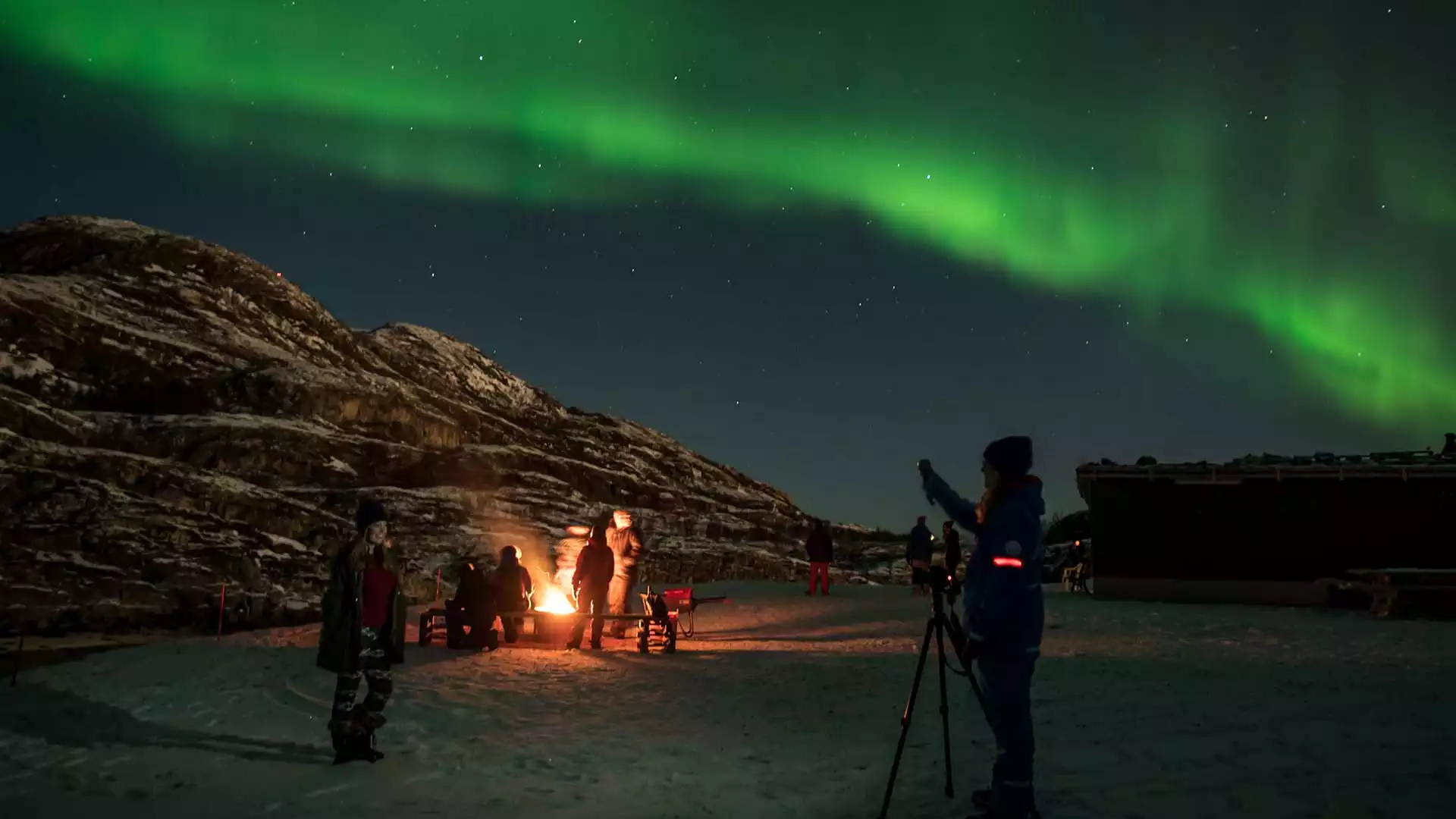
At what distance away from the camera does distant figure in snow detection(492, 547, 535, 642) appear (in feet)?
54.5

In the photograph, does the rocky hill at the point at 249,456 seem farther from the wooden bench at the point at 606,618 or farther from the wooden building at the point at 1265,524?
the wooden building at the point at 1265,524

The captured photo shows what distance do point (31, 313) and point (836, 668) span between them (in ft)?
194

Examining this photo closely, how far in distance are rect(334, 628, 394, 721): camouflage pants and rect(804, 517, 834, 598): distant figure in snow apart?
65.2 feet

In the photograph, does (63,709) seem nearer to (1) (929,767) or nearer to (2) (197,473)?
(1) (929,767)

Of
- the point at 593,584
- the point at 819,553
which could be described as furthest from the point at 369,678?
the point at 819,553

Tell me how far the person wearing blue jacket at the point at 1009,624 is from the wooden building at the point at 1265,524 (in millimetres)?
24386

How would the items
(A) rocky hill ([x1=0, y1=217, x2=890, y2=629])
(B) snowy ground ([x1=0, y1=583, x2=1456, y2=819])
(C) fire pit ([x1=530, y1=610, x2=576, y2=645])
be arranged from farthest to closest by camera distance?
(A) rocky hill ([x1=0, y1=217, x2=890, y2=629]) → (C) fire pit ([x1=530, y1=610, x2=576, y2=645]) → (B) snowy ground ([x1=0, y1=583, x2=1456, y2=819])

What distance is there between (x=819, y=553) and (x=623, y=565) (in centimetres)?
1014

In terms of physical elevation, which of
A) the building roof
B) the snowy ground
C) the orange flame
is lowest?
the snowy ground

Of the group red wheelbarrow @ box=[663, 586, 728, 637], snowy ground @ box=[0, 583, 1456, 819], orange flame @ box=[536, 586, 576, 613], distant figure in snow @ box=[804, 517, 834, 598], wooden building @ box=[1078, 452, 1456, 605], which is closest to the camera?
snowy ground @ box=[0, 583, 1456, 819]

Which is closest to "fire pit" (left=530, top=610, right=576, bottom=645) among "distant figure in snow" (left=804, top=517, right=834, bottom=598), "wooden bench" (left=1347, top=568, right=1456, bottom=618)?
"distant figure in snow" (left=804, top=517, right=834, bottom=598)

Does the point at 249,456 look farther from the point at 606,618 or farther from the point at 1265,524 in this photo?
the point at 1265,524

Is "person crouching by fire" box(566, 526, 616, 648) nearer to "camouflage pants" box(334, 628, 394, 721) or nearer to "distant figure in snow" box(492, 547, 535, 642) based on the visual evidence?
"distant figure in snow" box(492, 547, 535, 642)

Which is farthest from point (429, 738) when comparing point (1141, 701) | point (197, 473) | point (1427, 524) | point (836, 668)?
point (197, 473)
